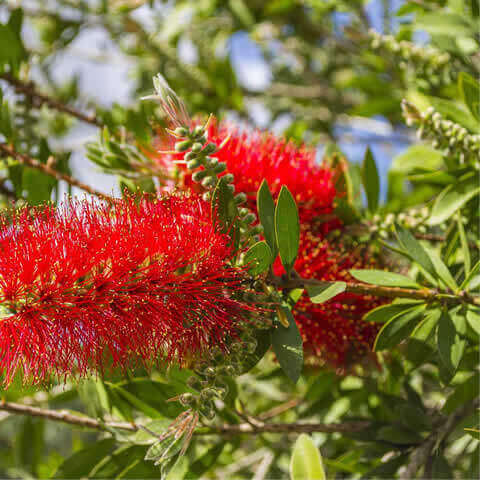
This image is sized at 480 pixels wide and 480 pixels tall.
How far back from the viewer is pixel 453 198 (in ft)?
4.09

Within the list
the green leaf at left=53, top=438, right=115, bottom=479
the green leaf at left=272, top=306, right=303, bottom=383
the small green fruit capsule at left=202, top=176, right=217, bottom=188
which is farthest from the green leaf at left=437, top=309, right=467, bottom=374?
the green leaf at left=53, top=438, right=115, bottom=479

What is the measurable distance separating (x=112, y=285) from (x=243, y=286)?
227 millimetres

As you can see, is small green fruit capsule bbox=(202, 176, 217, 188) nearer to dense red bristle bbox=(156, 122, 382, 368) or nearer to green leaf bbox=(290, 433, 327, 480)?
dense red bristle bbox=(156, 122, 382, 368)

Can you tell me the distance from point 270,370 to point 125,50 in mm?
1772

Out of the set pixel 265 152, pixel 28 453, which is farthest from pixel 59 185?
pixel 28 453

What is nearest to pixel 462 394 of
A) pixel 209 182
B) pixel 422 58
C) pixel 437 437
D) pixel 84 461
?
pixel 437 437

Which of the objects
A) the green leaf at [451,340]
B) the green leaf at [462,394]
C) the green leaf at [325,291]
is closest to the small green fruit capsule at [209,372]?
the green leaf at [325,291]

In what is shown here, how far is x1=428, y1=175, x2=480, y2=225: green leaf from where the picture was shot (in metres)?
1.23

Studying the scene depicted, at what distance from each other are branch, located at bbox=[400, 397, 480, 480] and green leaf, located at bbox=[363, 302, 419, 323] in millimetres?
304

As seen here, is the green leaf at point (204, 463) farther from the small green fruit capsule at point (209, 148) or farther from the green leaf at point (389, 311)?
the small green fruit capsule at point (209, 148)

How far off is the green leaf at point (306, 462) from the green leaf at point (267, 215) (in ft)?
1.52

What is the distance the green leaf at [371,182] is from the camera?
1438 mm

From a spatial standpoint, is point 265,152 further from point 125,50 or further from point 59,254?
point 125,50

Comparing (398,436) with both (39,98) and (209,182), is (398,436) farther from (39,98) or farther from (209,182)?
(39,98)
